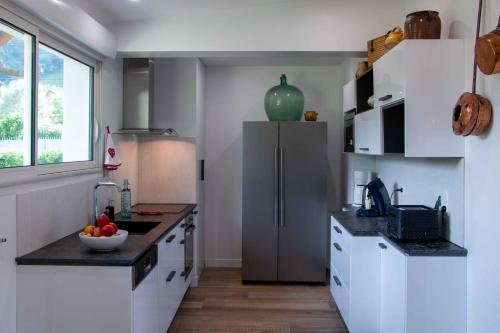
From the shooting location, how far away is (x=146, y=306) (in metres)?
2.40

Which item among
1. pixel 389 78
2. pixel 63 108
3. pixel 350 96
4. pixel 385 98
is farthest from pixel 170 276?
pixel 350 96

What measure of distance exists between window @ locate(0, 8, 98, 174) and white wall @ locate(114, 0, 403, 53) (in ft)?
1.89

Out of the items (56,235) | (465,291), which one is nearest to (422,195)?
(465,291)

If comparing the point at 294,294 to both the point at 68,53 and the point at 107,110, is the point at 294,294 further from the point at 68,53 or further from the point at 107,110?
the point at 68,53

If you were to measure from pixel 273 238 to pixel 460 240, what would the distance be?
2.31 meters

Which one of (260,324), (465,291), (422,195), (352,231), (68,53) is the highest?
(68,53)

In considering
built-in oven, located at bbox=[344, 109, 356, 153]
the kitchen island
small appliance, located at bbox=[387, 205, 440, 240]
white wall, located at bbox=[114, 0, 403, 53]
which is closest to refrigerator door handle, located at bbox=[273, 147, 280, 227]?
built-in oven, located at bbox=[344, 109, 356, 153]

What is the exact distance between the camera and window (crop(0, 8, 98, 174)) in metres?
2.18

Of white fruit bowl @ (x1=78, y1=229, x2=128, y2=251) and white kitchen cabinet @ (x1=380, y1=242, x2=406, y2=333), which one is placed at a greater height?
white fruit bowl @ (x1=78, y1=229, x2=128, y2=251)

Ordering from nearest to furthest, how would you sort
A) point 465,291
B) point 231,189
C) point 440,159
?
point 465,291, point 440,159, point 231,189

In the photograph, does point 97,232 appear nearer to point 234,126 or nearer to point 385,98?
point 385,98

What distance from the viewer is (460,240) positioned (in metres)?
2.32

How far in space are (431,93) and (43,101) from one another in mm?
2362

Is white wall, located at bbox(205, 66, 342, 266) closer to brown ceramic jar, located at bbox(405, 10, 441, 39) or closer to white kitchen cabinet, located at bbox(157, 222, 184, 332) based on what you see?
white kitchen cabinet, located at bbox(157, 222, 184, 332)
